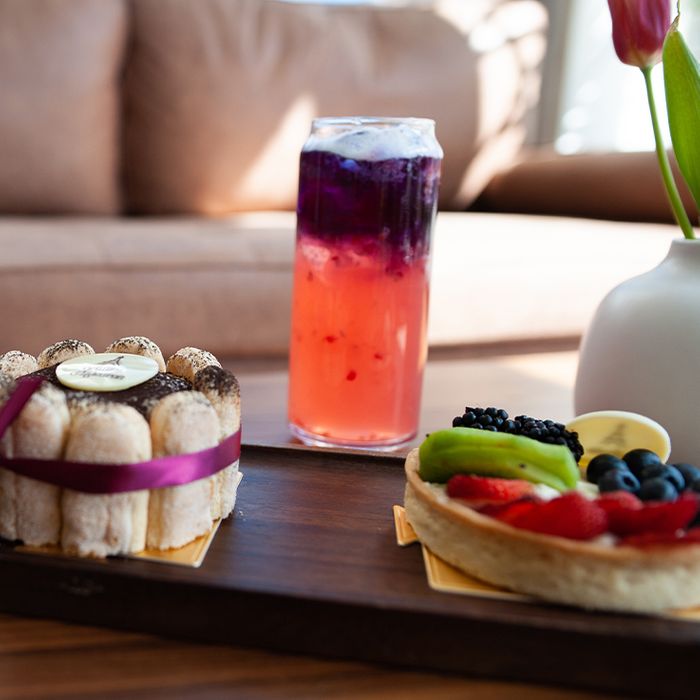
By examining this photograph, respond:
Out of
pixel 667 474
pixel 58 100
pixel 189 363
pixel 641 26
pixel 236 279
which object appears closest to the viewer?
pixel 667 474

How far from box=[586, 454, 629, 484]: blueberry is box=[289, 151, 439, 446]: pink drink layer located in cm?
32

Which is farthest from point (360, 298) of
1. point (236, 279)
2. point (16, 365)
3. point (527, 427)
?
point (236, 279)

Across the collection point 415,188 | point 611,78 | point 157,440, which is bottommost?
point 157,440

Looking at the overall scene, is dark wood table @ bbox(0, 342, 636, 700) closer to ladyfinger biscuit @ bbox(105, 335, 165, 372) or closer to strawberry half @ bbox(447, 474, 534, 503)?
strawberry half @ bbox(447, 474, 534, 503)

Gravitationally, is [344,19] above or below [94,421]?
above

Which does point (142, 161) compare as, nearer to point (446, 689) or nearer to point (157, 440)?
point (157, 440)

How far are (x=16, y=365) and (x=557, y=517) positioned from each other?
1.64 ft

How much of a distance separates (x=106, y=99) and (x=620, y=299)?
5.94ft

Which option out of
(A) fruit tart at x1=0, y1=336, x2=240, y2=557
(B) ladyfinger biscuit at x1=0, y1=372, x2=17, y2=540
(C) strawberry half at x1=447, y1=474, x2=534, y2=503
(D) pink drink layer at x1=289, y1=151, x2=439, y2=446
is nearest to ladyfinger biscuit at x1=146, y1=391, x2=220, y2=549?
(A) fruit tart at x1=0, y1=336, x2=240, y2=557

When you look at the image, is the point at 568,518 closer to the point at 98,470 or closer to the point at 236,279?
the point at 98,470

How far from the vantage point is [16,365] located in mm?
711

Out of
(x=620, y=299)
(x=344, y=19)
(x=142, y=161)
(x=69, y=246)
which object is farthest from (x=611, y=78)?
(x=620, y=299)

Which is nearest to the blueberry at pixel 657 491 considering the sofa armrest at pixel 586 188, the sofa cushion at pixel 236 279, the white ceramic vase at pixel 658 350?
the white ceramic vase at pixel 658 350

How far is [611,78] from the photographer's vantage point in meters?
3.56
